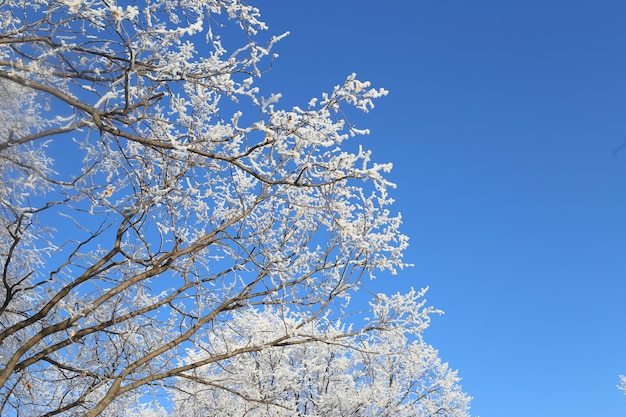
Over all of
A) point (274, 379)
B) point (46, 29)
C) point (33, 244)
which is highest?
point (274, 379)

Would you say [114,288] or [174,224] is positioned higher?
[174,224]

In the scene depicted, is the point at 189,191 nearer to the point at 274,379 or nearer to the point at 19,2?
the point at 19,2

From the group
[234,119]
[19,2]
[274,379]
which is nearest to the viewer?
[234,119]

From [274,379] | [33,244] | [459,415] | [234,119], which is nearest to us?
[234,119]

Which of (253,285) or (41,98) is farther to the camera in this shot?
(253,285)

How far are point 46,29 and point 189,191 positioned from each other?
96.5 inches

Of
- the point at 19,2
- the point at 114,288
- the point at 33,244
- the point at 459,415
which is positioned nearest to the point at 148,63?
the point at 19,2

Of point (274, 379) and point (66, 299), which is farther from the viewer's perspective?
point (274, 379)

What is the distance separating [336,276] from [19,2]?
4.09 m

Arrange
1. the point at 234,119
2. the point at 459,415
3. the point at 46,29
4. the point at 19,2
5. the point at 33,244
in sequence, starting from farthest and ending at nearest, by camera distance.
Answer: the point at 459,415 → the point at 33,244 → the point at 19,2 → the point at 234,119 → the point at 46,29

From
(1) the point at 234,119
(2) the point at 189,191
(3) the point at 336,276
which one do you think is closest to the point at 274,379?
(3) the point at 336,276

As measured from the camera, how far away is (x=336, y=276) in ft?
22.2

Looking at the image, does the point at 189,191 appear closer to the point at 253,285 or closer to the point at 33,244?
the point at 253,285

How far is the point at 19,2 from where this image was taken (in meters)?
4.53
